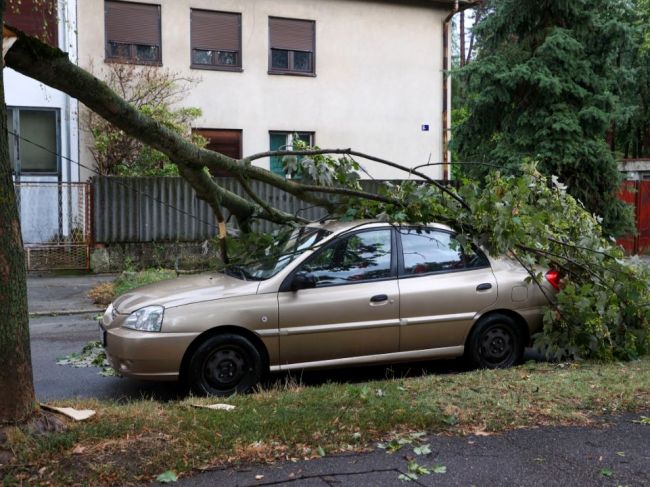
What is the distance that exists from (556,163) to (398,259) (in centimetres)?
1009

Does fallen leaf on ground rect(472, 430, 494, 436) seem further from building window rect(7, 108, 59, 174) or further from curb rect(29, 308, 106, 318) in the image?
building window rect(7, 108, 59, 174)

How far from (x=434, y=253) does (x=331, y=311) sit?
1.27 meters

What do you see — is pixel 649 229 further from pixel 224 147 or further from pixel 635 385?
pixel 635 385

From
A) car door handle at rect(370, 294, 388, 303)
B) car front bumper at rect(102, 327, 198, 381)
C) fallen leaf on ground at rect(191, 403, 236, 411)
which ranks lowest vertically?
fallen leaf on ground at rect(191, 403, 236, 411)

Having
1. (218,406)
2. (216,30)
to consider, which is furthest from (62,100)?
(218,406)

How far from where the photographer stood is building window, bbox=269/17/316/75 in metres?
18.4

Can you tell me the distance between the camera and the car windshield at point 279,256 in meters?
6.46

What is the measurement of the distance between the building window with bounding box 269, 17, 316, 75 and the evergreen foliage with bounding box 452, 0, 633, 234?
4.61 metres

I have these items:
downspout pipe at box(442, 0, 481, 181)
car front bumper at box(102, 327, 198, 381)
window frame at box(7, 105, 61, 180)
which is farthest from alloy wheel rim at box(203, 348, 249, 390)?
downspout pipe at box(442, 0, 481, 181)

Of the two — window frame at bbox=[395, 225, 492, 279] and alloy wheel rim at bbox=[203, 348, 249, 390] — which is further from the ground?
window frame at bbox=[395, 225, 492, 279]

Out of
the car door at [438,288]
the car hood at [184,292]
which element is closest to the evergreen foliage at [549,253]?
the car door at [438,288]

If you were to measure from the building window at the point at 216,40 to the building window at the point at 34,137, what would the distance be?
3773mm

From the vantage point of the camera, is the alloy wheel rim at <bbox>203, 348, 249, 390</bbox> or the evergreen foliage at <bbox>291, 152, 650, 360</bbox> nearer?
the alloy wheel rim at <bbox>203, 348, 249, 390</bbox>

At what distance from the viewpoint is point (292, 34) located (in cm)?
1855
